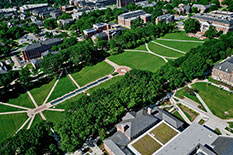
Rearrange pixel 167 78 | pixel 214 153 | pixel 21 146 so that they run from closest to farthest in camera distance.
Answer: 1. pixel 214 153
2. pixel 21 146
3. pixel 167 78

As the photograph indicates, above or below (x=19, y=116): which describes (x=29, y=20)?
above

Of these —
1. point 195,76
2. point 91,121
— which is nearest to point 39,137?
point 91,121

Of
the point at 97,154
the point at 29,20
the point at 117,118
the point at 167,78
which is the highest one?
the point at 29,20

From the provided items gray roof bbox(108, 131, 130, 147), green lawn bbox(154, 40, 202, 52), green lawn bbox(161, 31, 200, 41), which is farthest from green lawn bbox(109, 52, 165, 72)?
gray roof bbox(108, 131, 130, 147)

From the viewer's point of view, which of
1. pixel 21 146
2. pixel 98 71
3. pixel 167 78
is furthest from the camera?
pixel 98 71

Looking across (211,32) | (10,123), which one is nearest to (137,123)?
(10,123)

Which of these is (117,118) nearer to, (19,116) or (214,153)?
(214,153)

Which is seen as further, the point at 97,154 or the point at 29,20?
the point at 29,20

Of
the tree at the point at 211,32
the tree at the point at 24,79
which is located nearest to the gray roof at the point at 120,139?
the tree at the point at 24,79
